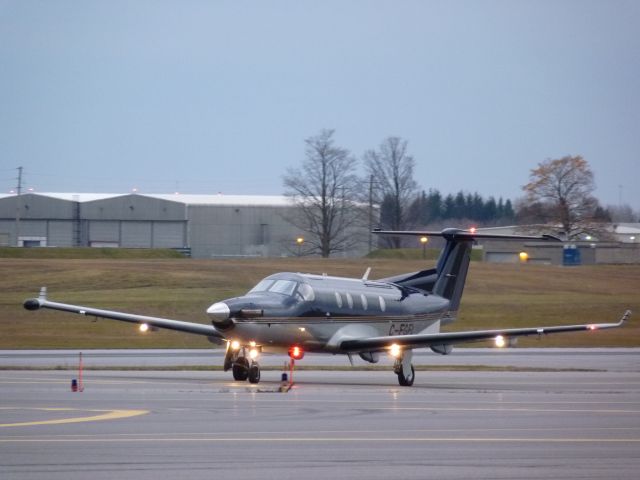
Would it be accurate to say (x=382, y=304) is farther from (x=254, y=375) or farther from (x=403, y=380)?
(x=254, y=375)

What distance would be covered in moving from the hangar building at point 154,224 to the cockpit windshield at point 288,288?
62665 millimetres

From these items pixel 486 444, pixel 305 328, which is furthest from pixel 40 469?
pixel 305 328

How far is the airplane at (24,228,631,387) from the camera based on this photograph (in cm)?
2477

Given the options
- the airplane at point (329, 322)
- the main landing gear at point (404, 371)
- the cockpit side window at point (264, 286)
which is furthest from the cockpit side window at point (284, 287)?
the main landing gear at point (404, 371)

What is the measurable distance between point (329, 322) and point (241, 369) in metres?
2.71

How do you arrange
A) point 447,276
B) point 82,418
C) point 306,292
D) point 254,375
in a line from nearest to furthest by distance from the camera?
point 82,418 < point 254,375 < point 306,292 < point 447,276

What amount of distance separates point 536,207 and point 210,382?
7511cm

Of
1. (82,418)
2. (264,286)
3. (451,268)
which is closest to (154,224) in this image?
(451,268)

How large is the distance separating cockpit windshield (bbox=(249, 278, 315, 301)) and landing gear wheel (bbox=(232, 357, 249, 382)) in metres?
1.89

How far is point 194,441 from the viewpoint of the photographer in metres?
14.1

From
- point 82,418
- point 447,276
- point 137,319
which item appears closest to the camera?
point 82,418

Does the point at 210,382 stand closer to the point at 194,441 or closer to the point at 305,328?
the point at 305,328

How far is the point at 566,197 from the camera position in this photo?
312 feet

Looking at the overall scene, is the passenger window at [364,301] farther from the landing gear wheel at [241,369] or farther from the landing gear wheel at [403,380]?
the landing gear wheel at [241,369]
